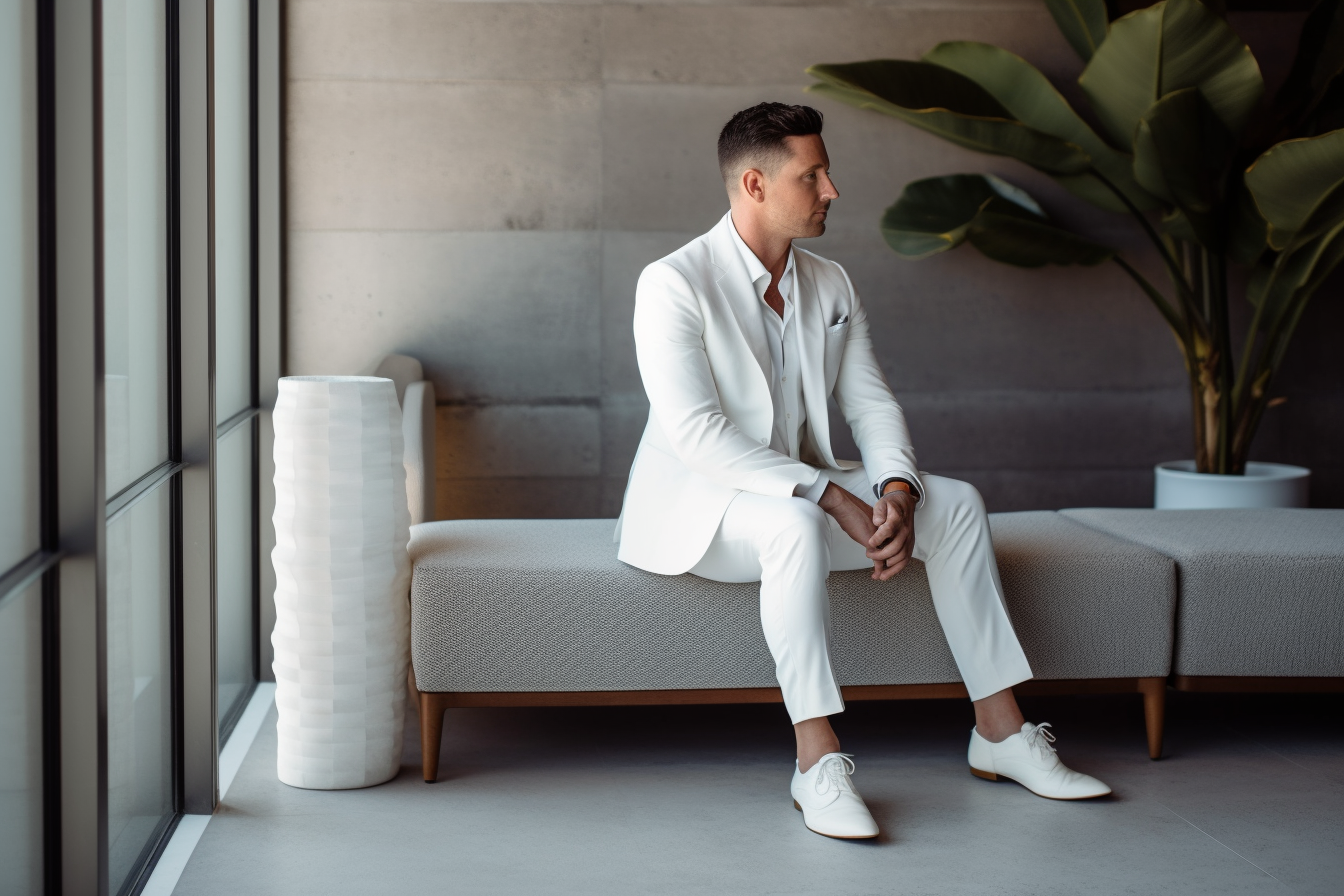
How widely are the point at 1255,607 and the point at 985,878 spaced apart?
100cm

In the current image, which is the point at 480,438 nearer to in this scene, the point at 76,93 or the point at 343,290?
the point at 343,290

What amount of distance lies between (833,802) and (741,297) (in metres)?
1.04

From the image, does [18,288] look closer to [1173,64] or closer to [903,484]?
[903,484]

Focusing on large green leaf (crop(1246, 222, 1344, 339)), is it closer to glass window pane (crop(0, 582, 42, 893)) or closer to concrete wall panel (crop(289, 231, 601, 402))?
concrete wall panel (crop(289, 231, 601, 402))

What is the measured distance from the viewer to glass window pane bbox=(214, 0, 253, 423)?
2.97 m

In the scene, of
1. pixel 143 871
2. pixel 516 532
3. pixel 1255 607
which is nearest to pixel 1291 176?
pixel 1255 607

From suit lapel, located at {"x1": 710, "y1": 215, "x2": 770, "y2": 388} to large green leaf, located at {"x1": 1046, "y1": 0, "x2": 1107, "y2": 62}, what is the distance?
1.55 m

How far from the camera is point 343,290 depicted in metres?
3.70

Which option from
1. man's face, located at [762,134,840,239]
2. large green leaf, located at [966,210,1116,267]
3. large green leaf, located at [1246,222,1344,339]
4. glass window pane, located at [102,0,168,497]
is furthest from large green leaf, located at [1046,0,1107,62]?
glass window pane, located at [102,0,168,497]

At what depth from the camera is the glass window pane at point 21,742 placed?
60.4 inches

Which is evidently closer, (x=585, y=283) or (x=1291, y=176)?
(x=1291, y=176)

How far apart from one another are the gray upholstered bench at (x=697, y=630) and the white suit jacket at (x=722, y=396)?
0.41 feet

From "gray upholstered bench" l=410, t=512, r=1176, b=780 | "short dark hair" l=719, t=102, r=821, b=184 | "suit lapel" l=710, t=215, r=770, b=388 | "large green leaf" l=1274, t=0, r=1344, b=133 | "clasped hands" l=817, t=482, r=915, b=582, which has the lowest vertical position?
"gray upholstered bench" l=410, t=512, r=1176, b=780

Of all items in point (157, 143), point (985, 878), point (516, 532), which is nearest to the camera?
point (985, 878)
